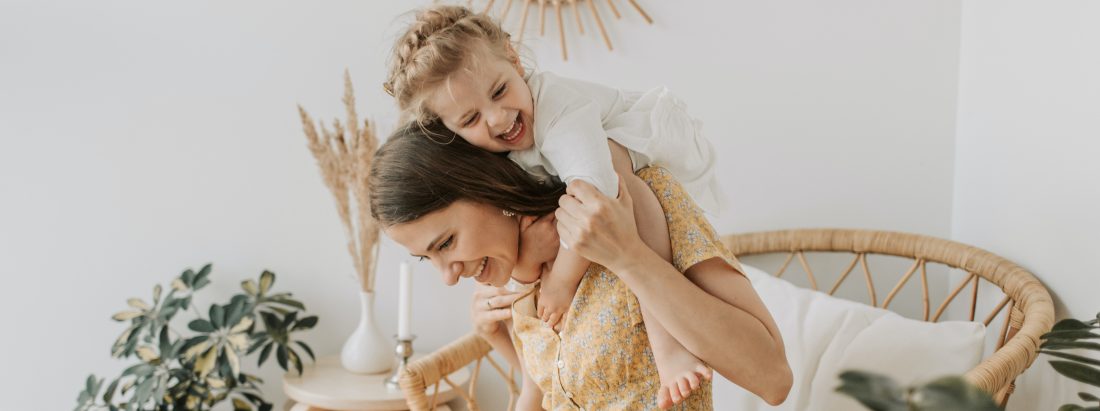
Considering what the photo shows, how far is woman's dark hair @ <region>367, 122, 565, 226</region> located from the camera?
1.22m

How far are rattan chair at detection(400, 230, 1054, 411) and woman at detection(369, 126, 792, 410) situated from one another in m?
0.39

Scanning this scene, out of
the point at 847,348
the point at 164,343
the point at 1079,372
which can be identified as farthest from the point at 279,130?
the point at 1079,372

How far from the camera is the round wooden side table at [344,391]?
6.65 ft

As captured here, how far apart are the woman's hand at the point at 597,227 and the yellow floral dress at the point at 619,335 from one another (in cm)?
11

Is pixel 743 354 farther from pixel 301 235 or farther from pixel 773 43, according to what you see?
pixel 301 235

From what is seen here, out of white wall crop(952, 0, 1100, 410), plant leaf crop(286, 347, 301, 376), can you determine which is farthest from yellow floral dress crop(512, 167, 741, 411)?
plant leaf crop(286, 347, 301, 376)

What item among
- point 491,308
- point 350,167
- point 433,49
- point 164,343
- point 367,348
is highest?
point 433,49

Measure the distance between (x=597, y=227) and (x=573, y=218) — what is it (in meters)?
0.04

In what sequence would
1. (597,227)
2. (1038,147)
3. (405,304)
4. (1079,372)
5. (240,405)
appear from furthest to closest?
(240,405) < (405,304) < (1038,147) < (597,227) < (1079,372)

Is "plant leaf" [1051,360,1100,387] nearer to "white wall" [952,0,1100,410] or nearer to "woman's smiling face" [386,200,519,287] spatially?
"white wall" [952,0,1100,410]

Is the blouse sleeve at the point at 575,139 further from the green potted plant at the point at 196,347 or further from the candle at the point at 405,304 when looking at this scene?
the green potted plant at the point at 196,347

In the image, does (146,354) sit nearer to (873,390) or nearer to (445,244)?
(445,244)

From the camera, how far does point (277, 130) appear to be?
2.27 metres

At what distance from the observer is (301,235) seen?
91.4 inches
